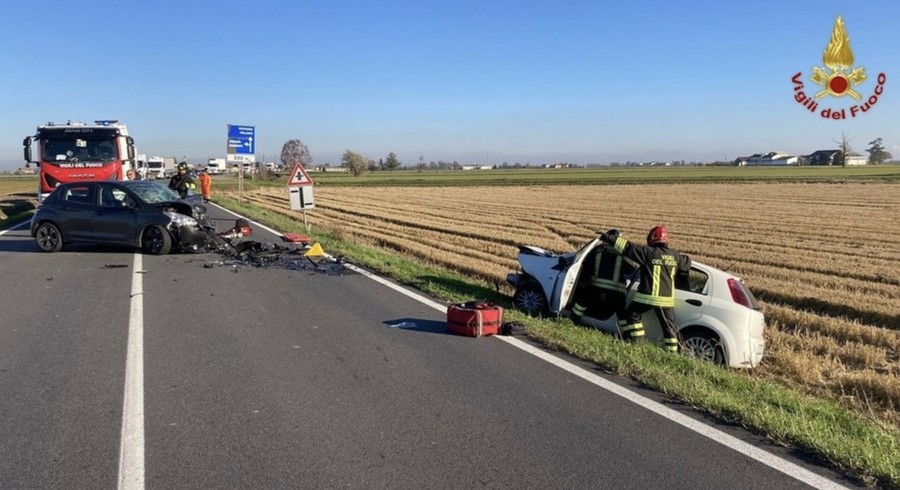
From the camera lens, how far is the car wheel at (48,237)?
45.3ft

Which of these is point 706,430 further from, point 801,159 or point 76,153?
point 801,159

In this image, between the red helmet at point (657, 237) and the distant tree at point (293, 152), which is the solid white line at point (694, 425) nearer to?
the red helmet at point (657, 237)

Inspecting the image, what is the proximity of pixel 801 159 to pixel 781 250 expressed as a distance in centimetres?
15267

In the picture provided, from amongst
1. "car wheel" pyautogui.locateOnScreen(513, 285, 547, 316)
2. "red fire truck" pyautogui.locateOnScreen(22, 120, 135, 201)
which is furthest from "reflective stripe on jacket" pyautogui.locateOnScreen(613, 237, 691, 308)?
"red fire truck" pyautogui.locateOnScreen(22, 120, 135, 201)

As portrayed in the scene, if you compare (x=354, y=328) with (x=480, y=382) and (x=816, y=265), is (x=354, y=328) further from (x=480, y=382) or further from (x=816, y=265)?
(x=816, y=265)

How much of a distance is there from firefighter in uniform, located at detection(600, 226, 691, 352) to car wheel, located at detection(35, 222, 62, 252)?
1185 centimetres

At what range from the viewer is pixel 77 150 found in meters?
18.5

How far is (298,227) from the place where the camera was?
65.3 ft

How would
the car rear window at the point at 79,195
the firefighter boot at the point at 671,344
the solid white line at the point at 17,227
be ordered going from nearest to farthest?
the firefighter boot at the point at 671,344 < the car rear window at the point at 79,195 < the solid white line at the point at 17,227

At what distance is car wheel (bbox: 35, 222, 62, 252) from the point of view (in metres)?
13.8

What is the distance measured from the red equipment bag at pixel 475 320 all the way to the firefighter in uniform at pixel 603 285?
5.22 ft

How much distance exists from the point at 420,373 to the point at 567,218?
23332mm

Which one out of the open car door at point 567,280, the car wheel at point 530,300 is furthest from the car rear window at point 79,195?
the open car door at point 567,280

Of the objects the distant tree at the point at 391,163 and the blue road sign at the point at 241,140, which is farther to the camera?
the distant tree at the point at 391,163
